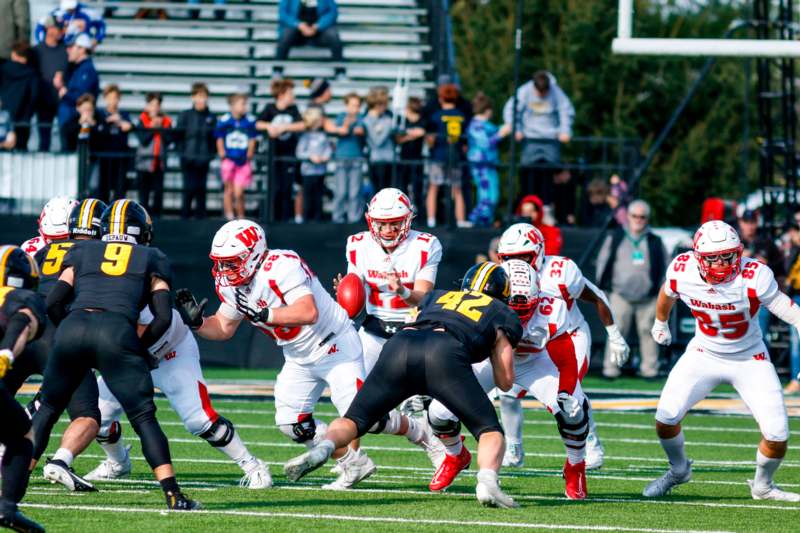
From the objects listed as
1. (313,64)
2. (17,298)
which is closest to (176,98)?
(313,64)

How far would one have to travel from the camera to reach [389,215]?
9273 millimetres

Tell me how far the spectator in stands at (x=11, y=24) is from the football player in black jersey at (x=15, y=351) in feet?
39.7

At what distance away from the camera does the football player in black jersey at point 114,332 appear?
24.3ft

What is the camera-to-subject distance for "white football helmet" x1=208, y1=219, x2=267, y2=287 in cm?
831

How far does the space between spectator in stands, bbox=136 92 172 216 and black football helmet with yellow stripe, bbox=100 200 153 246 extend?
8.37 meters

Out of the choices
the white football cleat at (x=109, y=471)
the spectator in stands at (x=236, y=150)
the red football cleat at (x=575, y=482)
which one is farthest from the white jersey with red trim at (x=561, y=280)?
the spectator in stands at (x=236, y=150)

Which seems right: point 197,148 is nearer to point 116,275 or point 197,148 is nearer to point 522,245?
point 522,245

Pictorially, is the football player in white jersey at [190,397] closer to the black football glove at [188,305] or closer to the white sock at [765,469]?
the black football glove at [188,305]

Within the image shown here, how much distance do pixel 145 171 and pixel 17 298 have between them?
1013 cm

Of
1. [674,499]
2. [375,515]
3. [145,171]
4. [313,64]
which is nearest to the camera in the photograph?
[375,515]

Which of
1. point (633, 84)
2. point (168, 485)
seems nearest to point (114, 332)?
point (168, 485)

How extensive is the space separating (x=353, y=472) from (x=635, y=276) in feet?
25.4

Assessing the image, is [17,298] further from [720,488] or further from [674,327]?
[674,327]

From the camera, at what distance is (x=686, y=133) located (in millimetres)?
33062
